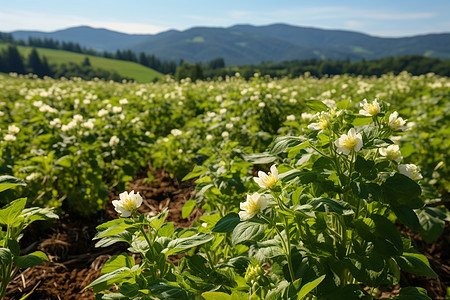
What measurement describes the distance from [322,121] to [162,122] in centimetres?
525

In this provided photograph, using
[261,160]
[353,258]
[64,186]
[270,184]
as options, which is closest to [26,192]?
[64,186]

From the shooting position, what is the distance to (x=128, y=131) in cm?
436

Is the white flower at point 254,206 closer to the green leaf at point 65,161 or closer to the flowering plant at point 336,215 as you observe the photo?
the flowering plant at point 336,215

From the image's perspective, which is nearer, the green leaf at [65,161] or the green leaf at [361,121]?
the green leaf at [361,121]

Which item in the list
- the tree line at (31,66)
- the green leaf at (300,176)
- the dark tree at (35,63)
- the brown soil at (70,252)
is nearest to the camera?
the green leaf at (300,176)

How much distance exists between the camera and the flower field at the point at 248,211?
1.26 m

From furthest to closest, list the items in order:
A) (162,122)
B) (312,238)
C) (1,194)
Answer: (162,122) → (1,194) → (312,238)

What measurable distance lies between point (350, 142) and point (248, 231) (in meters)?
0.54

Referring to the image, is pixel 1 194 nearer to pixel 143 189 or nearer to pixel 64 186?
pixel 64 186

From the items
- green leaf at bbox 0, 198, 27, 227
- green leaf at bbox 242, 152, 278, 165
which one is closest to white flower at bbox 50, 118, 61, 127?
green leaf at bbox 0, 198, 27, 227

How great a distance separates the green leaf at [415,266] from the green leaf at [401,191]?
28 centimetres

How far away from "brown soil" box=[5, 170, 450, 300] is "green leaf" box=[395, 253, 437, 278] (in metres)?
1.25

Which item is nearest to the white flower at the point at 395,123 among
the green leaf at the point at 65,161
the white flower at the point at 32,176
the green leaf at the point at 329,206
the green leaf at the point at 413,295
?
the green leaf at the point at 329,206

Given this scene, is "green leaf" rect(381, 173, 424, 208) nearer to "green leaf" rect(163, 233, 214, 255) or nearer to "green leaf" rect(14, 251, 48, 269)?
"green leaf" rect(163, 233, 214, 255)
